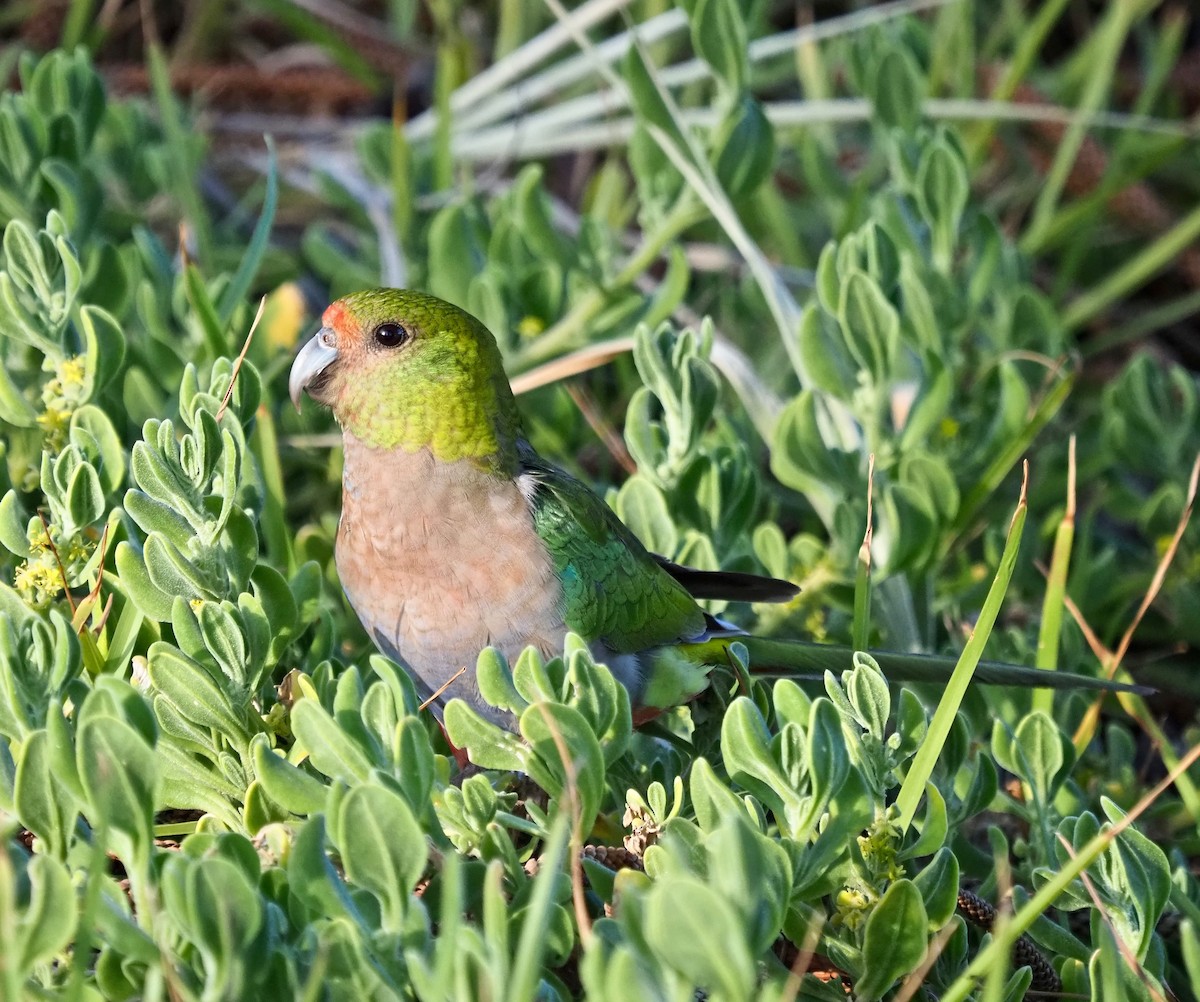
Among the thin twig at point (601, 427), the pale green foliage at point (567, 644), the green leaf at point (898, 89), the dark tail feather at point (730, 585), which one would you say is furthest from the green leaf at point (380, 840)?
the green leaf at point (898, 89)

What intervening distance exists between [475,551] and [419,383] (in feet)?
1.08

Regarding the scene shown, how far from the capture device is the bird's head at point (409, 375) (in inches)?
93.9

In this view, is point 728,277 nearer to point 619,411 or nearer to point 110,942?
point 619,411

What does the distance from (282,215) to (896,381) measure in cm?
223

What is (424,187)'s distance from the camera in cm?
388

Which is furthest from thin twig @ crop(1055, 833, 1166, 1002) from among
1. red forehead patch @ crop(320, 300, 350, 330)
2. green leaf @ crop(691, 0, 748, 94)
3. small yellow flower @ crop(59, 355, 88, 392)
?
green leaf @ crop(691, 0, 748, 94)

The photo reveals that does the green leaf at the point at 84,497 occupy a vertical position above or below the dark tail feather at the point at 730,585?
above

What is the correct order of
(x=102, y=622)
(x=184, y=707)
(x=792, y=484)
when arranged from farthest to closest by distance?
1. (x=792, y=484)
2. (x=102, y=622)
3. (x=184, y=707)

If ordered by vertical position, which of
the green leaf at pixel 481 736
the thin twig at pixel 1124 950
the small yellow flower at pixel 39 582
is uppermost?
the small yellow flower at pixel 39 582

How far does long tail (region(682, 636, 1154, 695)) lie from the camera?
2.34 metres

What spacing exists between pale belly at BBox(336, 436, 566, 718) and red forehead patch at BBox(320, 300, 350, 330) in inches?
9.8

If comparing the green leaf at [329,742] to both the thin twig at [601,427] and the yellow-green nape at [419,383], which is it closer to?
the yellow-green nape at [419,383]

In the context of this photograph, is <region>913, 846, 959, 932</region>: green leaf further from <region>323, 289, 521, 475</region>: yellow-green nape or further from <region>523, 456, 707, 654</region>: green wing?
<region>323, 289, 521, 475</region>: yellow-green nape

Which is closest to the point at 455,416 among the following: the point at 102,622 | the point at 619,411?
the point at 102,622
